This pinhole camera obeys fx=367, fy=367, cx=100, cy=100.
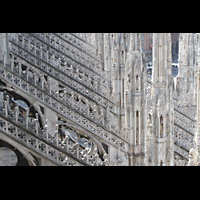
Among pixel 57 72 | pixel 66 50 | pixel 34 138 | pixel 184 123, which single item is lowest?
pixel 34 138

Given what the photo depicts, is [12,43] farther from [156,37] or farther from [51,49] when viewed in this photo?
[156,37]

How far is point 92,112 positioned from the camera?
13062mm

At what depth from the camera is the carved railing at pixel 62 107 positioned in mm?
11370

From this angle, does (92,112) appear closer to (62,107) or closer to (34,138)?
(62,107)

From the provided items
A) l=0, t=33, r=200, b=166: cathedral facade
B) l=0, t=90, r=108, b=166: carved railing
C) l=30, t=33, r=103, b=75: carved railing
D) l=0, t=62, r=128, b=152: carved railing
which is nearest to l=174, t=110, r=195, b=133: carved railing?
l=0, t=33, r=200, b=166: cathedral facade

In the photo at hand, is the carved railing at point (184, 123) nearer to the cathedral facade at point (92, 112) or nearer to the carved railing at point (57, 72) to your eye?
the cathedral facade at point (92, 112)

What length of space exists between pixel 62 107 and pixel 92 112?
53.5 inches

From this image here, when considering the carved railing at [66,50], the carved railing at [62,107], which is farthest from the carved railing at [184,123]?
the carved railing at [66,50]

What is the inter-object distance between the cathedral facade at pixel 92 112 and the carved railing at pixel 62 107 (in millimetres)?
31

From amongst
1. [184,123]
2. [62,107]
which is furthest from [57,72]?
[184,123]

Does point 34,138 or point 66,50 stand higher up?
point 66,50

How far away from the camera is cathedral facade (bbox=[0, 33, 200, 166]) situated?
8492 millimetres
